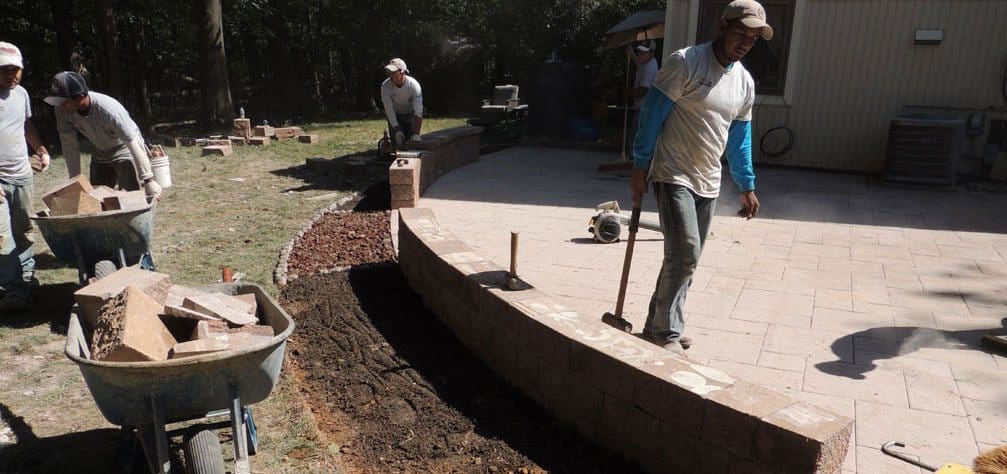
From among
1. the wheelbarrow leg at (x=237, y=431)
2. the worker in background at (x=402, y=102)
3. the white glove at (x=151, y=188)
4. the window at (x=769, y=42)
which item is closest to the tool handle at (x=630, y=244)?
the wheelbarrow leg at (x=237, y=431)

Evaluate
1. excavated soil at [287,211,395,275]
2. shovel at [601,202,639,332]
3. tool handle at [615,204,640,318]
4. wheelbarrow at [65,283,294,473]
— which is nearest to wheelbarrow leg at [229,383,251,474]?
wheelbarrow at [65,283,294,473]

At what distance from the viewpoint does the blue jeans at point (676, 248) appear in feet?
12.1

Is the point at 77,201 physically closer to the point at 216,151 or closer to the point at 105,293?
the point at 105,293

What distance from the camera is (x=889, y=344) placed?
13.8 ft

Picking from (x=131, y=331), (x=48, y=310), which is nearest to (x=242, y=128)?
(x=48, y=310)

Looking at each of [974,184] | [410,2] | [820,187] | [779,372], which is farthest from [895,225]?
[410,2]

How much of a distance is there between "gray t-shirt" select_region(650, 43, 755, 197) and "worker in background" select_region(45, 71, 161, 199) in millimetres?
4069

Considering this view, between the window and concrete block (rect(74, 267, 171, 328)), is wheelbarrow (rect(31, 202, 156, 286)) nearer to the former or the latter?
concrete block (rect(74, 267, 171, 328))

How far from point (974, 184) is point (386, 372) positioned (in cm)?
893

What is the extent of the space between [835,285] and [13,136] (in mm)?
6378

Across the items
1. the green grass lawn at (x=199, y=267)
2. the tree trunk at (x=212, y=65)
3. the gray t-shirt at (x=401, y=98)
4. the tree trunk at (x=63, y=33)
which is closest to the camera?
the green grass lawn at (x=199, y=267)

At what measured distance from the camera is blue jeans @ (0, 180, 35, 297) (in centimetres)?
509

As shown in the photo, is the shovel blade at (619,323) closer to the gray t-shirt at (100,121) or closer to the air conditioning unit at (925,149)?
the gray t-shirt at (100,121)

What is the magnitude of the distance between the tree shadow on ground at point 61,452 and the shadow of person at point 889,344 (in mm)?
3831
